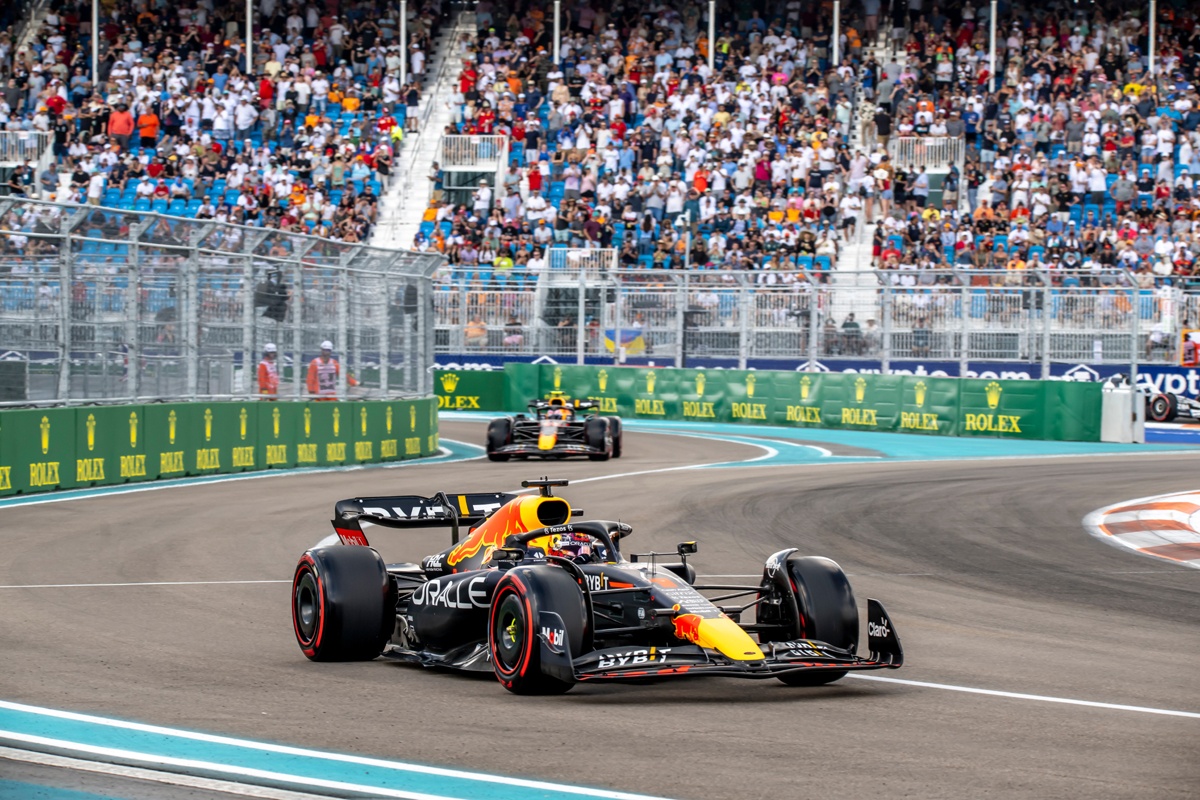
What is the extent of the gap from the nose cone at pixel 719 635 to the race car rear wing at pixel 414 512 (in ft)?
7.15

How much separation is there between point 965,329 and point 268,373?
15.6 metres

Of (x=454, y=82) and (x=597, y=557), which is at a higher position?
(x=454, y=82)

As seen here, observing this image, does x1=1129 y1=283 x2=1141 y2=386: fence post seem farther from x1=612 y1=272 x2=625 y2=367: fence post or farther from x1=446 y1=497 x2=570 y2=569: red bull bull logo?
x1=446 y1=497 x2=570 y2=569: red bull bull logo

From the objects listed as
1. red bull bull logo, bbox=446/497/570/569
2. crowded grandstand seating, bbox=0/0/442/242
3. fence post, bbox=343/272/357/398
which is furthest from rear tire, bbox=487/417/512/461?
crowded grandstand seating, bbox=0/0/442/242

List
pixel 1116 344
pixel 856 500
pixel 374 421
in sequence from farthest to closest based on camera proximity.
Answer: pixel 1116 344, pixel 374 421, pixel 856 500

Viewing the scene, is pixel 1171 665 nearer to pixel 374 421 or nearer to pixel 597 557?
pixel 597 557

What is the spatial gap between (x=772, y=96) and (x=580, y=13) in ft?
25.4

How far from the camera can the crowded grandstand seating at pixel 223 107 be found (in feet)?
139

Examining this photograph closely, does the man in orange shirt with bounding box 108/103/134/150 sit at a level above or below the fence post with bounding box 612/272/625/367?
above

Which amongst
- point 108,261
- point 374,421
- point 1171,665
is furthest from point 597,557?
point 374,421

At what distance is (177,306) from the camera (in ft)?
66.5

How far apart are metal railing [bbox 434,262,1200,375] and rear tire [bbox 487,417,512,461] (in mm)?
10933

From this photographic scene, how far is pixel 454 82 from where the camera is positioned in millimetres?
46625

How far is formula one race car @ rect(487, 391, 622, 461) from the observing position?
24828 millimetres
